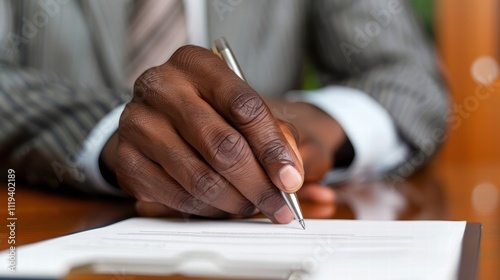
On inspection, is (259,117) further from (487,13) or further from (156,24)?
(487,13)

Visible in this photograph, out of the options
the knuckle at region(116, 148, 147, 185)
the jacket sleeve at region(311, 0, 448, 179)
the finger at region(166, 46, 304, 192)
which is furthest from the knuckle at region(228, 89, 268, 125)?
the jacket sleeve at region(311, 0, 448, 179)

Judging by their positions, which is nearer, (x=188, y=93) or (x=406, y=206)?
(x=188, y=93)

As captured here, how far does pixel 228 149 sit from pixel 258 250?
→ 0.32ft

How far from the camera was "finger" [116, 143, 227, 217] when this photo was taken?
1.80ft

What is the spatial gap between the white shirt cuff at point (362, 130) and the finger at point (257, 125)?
0.36 m

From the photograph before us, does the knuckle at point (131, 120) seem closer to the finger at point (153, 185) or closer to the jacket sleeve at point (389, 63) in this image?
the finger at point (153, 185)

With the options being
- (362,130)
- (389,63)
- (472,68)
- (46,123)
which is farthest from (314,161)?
(472,68)

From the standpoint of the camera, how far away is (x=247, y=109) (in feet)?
1.63

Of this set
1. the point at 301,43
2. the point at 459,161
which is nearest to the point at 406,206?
the point at 301,43

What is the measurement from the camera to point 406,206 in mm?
686

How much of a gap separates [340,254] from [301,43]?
86cm

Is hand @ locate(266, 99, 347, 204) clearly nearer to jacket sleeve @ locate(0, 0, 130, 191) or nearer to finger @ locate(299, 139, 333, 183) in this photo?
finger @ locate(299, 139, 333, 183)

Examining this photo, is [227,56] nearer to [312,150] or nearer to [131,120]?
[131,120]

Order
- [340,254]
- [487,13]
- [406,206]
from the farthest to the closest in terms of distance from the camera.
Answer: [487,13], [406,206], [340,254]
